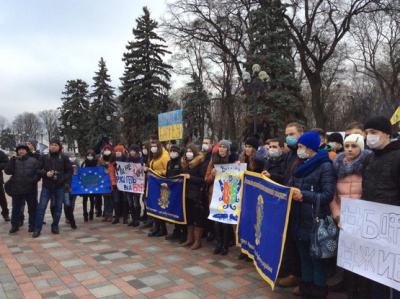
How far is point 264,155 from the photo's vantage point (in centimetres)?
545

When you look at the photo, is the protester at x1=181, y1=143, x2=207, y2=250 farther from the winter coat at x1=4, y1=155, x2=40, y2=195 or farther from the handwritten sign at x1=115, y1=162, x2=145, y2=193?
the winter coat at x1=4, y1=155, x2=40, y2=195

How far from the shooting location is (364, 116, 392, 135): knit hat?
131 inches

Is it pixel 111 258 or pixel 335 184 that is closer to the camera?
pixel 335 184

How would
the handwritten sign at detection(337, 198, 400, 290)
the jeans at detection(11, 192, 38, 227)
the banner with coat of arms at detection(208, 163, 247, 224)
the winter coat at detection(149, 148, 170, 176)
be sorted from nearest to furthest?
the handwritten sign at detection(337, 198, 400, 290) < the banner with coat of arms at detection(208, 163, 247, 224) < the winter coat at detection(149, 148, 170, 176) < the jeans at detection(11, 192, 38, 227)

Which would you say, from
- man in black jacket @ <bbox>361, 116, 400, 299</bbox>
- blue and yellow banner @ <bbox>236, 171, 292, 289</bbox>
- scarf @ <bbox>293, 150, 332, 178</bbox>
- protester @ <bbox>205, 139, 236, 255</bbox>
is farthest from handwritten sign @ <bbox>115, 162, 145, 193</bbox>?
man in black jacket @ <bbox>361, 116, 400, 299</bbox>

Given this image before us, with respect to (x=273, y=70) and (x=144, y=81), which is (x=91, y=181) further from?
(x=144, y=81)

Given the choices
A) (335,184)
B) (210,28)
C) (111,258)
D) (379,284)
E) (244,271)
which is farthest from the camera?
(210,28)

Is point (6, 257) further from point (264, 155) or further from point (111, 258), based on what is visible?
point (264, 155)

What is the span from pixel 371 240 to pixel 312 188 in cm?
76

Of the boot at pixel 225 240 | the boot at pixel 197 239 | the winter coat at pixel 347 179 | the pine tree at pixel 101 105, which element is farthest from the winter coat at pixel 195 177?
the pine tree at pixel 101 105

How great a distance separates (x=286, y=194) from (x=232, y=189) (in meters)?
2.00

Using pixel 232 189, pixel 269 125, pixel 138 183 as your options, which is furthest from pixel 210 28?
pixel 232 189

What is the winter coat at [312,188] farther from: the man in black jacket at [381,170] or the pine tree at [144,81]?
the pine tree at [144,81]

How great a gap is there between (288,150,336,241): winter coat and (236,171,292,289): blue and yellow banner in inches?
7.3
